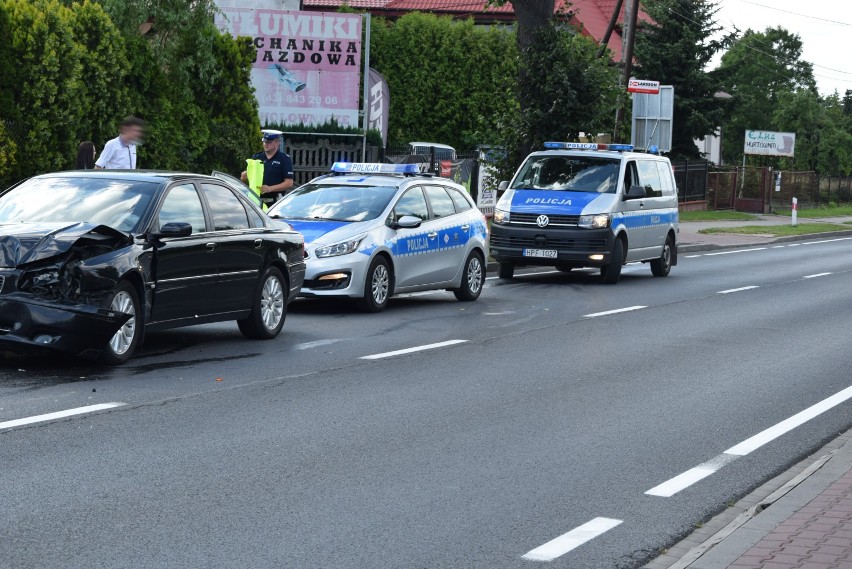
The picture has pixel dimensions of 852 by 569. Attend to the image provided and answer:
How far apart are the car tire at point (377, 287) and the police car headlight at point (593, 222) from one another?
19.4 feet

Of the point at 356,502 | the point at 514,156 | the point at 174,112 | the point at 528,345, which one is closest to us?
the point at 356,502

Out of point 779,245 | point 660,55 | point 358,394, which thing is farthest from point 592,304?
point 660,55

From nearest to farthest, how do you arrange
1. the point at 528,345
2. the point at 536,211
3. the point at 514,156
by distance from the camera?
the point at 528,345
the point at 536,211
the point at 514,156

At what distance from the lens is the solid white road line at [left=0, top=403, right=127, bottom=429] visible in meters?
8.21

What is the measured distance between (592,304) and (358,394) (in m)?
8.48

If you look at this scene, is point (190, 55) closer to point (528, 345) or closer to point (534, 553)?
point (528, 345)

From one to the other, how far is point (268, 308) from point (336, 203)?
3616 millimetres

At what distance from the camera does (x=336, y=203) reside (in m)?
16.3

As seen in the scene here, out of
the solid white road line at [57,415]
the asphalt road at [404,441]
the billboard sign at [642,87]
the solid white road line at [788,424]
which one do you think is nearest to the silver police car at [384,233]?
the asphalt road at [404,441]

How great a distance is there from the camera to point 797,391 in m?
11.0

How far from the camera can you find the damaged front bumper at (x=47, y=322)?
32.3 ft

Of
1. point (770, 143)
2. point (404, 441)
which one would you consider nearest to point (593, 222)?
point (404, 441)

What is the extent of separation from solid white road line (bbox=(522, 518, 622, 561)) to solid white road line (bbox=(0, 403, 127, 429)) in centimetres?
356

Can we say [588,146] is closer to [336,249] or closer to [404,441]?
[336,249]
